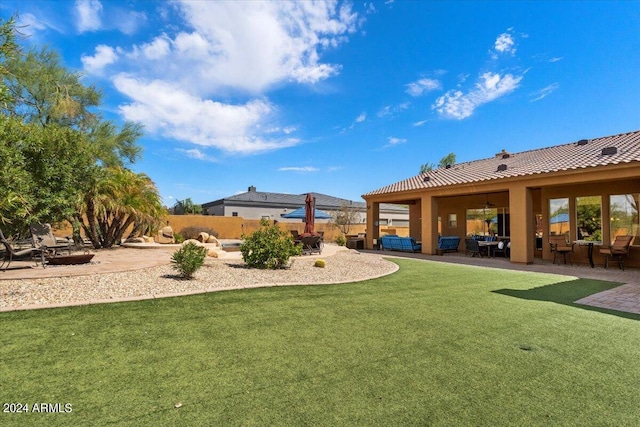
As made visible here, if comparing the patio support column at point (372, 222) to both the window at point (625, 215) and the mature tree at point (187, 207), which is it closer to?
the window at point (625, 215)

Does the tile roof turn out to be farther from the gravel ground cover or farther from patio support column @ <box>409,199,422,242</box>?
the gravel ground cover

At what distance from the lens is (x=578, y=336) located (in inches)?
176

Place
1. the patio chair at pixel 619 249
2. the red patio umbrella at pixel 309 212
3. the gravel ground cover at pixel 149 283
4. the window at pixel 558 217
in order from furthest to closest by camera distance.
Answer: the red patio umbrella at pixel 309 212 → the window at pixel 558 217 → the patio chair at pixel 619 249 → the gravel ground cover at pixel 149 283

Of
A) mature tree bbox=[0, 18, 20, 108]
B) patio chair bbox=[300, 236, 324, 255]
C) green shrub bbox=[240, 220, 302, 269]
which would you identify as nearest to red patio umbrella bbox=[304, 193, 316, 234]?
patio chair bbox=[300, 236, 324, 255]

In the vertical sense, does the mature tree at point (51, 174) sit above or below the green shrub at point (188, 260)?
above

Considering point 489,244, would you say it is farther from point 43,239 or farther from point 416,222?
point 43,239

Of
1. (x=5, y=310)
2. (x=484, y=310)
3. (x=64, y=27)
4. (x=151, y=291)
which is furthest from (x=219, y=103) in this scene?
(x=484, y=310)

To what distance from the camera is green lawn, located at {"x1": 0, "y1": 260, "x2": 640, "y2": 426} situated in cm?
252

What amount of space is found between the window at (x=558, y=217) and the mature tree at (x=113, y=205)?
62.0ft

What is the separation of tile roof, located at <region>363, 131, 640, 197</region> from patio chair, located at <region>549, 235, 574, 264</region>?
10.6 feet

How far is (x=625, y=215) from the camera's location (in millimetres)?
12633

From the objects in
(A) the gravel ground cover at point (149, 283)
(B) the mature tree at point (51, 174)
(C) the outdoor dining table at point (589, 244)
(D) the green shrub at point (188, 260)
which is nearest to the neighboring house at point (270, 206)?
(C) the outdoor dining table at point (589, 244)

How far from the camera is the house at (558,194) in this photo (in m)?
12.3

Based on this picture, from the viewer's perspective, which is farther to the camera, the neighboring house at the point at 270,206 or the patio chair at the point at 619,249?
the neighboring house at the point at 270,206
